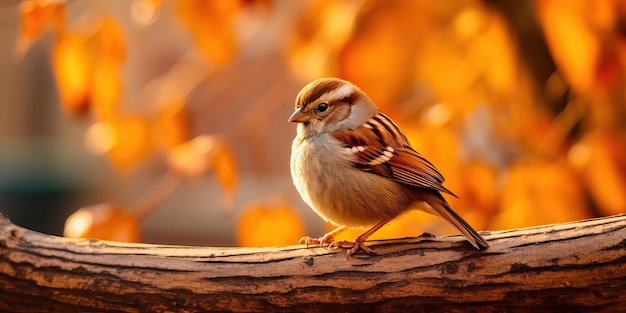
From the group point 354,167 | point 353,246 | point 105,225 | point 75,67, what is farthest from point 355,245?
point 75,67

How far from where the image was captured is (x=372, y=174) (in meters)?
1.14

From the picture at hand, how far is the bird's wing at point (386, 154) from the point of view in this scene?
1.09 meters

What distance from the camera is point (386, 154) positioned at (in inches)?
44.9

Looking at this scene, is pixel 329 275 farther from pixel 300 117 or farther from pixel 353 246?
pixel 300 117

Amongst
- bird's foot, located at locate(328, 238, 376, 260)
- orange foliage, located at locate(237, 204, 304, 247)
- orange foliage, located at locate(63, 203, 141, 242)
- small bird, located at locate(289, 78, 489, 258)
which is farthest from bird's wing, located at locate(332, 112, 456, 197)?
orange foliage, located at locate(63, 203, 141, 242)

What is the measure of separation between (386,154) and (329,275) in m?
0.20

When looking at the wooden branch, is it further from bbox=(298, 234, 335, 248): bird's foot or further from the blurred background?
the blurred background

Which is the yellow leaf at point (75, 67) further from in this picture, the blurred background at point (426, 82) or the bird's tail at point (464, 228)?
the bird's tail at point (464, 228)

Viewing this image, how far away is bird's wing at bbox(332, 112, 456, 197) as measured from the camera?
1.09m

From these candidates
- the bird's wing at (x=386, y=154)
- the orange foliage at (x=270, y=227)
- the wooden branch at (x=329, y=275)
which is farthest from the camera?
the orange foliage at (x=270, y=227)

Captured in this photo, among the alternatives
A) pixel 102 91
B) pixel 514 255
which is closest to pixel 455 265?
pixel 514 255

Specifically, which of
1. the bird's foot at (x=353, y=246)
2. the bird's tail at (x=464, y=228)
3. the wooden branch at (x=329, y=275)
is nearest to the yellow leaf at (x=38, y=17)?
the wooden branch at (x=329, y=275)

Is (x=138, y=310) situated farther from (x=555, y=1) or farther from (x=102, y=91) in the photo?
(x=555, y=1)

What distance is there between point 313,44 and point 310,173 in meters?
0.35
